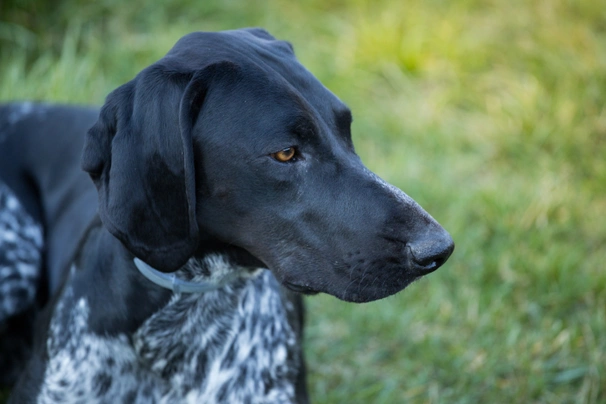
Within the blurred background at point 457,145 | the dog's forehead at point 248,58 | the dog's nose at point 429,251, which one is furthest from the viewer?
the blurred background at point 457,145

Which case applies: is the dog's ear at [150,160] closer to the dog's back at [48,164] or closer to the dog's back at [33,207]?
the dog's back at [33,207]

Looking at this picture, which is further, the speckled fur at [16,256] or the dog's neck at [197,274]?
the speckled fur at [16,256]

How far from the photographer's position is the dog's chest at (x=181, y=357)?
2533mm

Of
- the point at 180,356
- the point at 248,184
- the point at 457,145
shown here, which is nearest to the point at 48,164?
the point at 180,356

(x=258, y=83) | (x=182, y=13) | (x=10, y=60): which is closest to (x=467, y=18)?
(x=182, y=13)

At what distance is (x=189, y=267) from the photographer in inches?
96.5

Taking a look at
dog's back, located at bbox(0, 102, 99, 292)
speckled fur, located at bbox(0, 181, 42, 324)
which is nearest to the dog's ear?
dog's back, located at bbox(0, 102, 99, 292)

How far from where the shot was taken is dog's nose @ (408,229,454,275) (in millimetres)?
2131

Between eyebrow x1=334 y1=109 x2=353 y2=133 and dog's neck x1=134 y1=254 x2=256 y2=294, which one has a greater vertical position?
eyebrow x1=334 y1=109 x2=353 y2=133

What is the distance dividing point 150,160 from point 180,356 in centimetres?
80

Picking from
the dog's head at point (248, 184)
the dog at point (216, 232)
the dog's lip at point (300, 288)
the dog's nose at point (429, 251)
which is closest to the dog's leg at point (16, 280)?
the dog at point (216, 232)

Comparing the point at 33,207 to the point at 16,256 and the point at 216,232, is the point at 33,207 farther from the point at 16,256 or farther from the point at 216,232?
the point at 216,232

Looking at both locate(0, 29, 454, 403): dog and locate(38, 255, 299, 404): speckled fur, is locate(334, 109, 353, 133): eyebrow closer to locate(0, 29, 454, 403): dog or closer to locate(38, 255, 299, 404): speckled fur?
locate(0, 29, 454, 403): dog

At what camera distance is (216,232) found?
233cm
